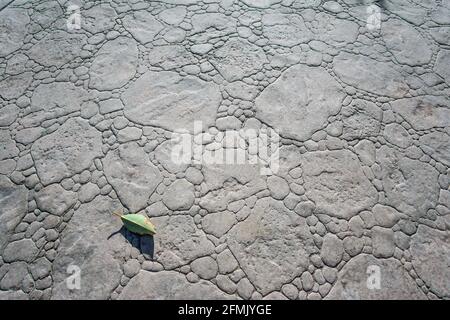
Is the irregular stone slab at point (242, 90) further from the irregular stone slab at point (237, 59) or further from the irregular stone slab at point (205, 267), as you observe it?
the irregular stone slab at point (205, 267)

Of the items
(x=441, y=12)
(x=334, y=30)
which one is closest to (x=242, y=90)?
(x=334, y=30)

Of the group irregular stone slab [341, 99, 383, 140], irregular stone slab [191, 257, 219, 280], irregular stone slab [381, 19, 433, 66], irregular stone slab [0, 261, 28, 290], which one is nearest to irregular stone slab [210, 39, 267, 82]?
irregular stone slab [341, 99, 383, 140]

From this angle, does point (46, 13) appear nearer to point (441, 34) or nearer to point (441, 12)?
point (441, 34)

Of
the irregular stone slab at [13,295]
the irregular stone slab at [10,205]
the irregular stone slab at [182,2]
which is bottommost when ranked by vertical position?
the irregular stone slab at [13,295]

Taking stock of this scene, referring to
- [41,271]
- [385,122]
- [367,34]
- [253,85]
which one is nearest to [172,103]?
[253,85]

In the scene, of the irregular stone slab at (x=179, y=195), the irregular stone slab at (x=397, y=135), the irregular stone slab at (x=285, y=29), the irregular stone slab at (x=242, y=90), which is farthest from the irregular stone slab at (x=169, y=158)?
the irregular stone slab at (x=397, y=135)
